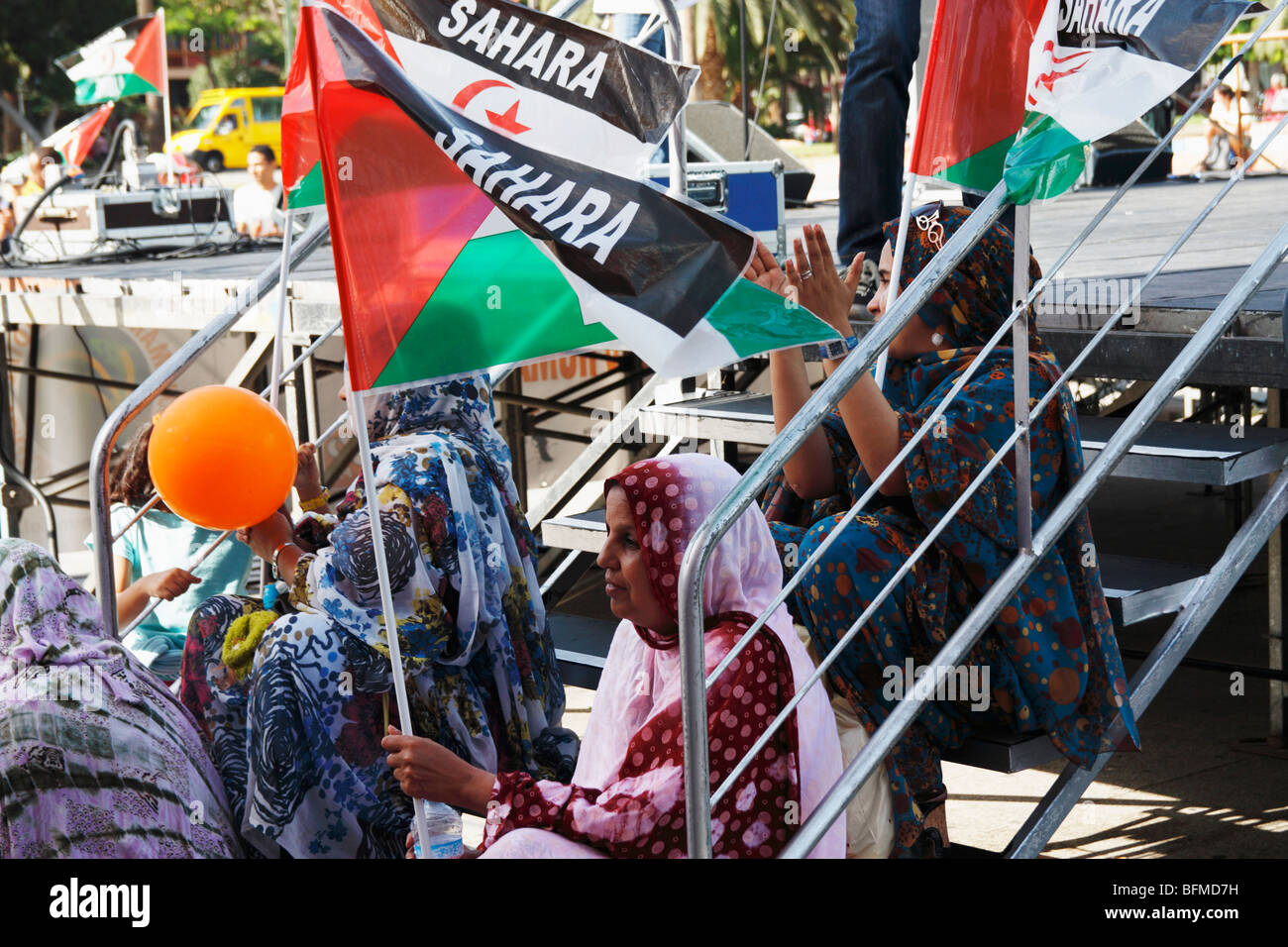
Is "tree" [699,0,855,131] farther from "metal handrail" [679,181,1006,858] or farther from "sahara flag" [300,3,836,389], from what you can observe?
"metal handrail" [679,181,1006,858]

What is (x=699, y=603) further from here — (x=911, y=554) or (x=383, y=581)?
(x=911, y=554)

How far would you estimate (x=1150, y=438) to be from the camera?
395 cm

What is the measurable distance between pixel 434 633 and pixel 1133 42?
2013mm

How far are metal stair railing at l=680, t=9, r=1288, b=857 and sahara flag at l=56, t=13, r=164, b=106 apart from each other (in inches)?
363

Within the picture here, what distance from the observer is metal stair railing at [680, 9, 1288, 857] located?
8.04 feet

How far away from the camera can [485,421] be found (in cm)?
383

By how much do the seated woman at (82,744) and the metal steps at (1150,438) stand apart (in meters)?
1.70

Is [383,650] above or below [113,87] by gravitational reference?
below

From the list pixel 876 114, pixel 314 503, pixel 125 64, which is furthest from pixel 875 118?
pixel 125 64

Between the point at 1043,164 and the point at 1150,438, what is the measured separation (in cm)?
126

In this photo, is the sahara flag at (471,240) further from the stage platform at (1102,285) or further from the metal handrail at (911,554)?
the stage platform at (1102,285)

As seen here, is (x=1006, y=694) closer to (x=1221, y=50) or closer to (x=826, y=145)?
(x=1221, y=50)

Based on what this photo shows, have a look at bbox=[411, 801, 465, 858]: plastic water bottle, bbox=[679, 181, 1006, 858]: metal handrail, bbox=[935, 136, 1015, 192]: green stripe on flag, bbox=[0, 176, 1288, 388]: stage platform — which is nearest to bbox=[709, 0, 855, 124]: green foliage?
bbox=[0, 176, 1288, 388]: stage platform
